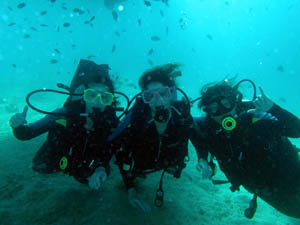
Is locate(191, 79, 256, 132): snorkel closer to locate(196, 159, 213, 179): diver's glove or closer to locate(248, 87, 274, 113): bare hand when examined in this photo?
locate(248, 87, 274, 113): bare hand

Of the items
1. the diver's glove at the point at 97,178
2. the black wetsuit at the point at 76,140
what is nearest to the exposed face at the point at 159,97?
the black wetsuit at the point at 76,140

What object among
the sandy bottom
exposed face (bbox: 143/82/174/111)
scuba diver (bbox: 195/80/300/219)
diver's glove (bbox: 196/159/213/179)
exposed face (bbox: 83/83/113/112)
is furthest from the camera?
exposed face (bbox: 83/83/113/112)

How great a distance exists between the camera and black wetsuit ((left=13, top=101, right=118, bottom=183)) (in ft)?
11.9

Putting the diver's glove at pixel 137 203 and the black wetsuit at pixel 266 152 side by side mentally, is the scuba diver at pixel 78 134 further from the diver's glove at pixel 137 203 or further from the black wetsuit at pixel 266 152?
the black wetsuit at pixel 266 152

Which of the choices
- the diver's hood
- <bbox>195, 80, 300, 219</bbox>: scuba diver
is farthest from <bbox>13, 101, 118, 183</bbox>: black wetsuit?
<bbox>195, 80, 300, 219</bbox>: scuba diver

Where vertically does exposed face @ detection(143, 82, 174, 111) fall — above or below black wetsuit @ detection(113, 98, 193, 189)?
above

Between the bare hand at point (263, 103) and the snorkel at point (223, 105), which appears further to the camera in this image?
the snorkel at point (223, 105)

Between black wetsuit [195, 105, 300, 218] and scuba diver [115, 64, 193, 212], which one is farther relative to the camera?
scuba diver [115, 64, 193, 212]

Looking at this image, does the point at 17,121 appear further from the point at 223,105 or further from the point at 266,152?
the point at 266,152

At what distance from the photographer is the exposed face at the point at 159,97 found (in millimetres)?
3801

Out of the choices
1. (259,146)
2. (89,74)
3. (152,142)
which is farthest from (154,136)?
(89,74)

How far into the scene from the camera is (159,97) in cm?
380

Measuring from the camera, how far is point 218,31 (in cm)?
14862

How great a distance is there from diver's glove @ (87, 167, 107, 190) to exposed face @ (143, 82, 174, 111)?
166cm
